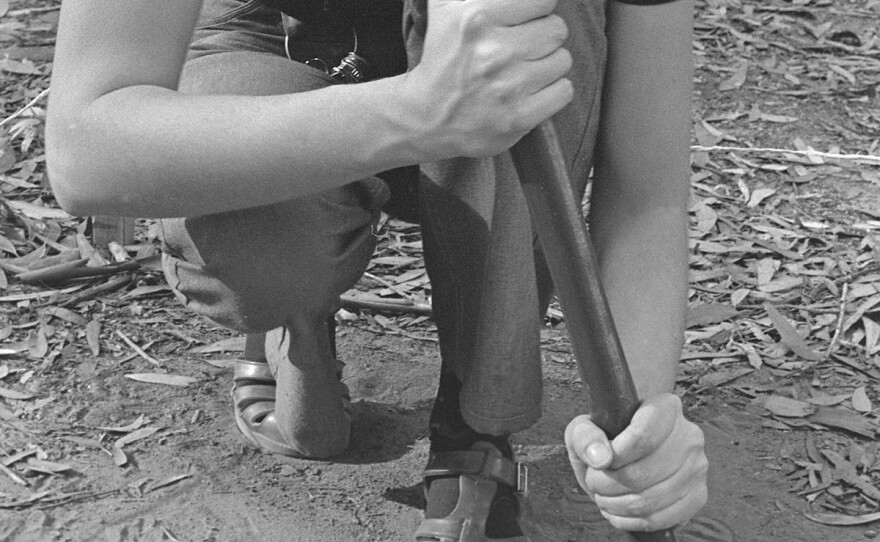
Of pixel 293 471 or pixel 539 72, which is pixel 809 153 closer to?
pixel 293 471

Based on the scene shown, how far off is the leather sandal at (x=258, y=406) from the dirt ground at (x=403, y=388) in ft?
0.08

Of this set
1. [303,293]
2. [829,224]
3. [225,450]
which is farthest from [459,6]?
A: [829,224]

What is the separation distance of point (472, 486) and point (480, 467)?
0.10ft

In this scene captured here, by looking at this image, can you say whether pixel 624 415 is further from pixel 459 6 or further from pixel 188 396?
pixel 188 396

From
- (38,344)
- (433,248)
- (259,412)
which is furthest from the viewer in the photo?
(38,344)

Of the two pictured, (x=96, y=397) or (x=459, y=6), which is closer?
(x=459, y=6)

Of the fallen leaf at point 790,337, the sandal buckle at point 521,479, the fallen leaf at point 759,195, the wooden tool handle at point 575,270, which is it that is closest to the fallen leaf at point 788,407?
the fallen leaf at point 790,337

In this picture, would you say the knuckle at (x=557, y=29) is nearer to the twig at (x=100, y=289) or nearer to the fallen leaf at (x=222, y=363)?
the fallen leaf at (x=222, y=363)

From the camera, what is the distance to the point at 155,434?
2123 millimetres

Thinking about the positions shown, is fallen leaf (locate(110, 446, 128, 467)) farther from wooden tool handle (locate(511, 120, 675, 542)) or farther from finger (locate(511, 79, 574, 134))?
finger (locate(511, 79, 574, 134))

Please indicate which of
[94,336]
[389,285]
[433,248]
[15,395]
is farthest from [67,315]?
[433,248]

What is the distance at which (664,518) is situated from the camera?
4.44 feet

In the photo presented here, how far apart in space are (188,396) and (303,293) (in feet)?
2.04

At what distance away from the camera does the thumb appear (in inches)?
51.4
